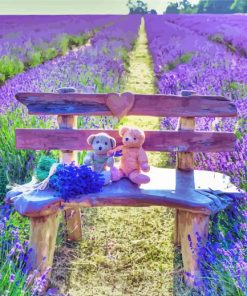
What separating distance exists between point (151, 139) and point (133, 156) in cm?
27

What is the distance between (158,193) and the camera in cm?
267

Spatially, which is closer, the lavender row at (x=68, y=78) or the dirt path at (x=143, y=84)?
the lavender row at (x=68, y=78)

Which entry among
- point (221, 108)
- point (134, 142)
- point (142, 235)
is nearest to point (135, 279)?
point (142, 235)

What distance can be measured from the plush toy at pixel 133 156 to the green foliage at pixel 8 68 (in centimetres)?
525

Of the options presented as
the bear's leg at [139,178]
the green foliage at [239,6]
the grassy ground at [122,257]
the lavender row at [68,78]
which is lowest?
the grassy ground at [122,257]

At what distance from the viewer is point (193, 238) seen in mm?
2740

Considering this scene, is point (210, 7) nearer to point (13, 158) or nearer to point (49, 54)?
point (49, 54)

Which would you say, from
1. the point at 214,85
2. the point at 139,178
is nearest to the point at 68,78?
the point at 214,85

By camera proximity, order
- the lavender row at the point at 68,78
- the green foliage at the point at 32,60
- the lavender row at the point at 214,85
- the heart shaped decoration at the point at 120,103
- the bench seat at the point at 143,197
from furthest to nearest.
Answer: the green foliage at the point at 32,60 → the lavender row at the point at 68,78 → the lavender row at the point at 214,85 → the heart shaped decoration at the point at 120,103 → the bench seat at the point at 143,197

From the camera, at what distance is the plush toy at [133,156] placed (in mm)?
2760

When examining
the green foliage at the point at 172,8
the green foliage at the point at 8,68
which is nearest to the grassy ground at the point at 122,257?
the green foliage at the point at 8,68

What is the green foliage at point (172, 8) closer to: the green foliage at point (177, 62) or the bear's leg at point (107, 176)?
the green foliage at point (177, 62)

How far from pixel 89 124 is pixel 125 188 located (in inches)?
69.3

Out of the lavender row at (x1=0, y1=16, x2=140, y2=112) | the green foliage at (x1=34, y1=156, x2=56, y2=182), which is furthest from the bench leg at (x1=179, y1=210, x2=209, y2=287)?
the lavender row at (x1=0, y1=16, x2=140, y2=112)
